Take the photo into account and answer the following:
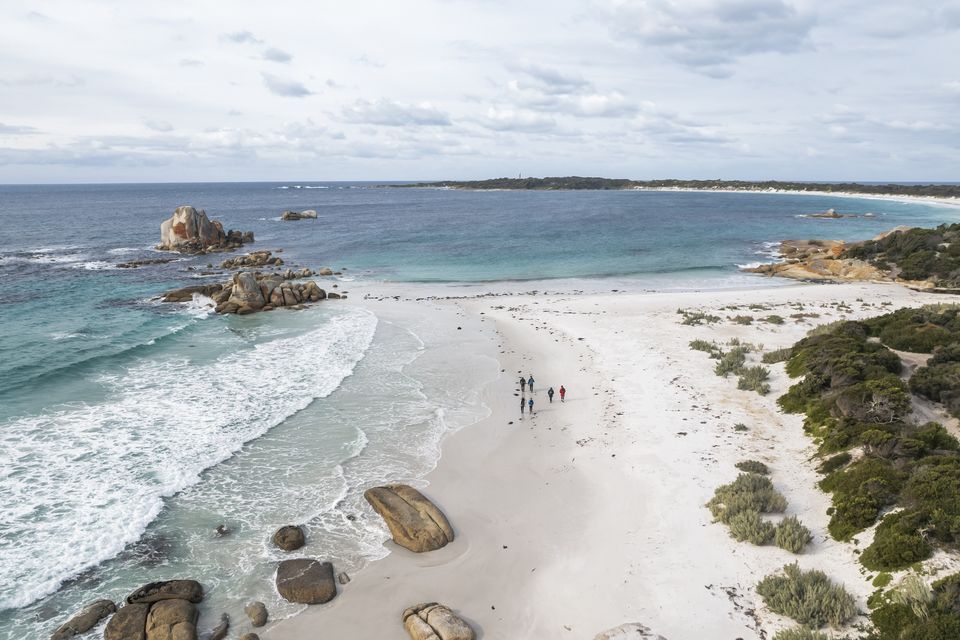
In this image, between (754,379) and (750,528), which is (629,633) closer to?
(750,528)

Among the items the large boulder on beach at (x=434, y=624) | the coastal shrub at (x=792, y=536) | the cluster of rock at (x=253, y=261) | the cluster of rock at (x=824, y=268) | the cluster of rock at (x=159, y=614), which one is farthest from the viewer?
the cluster of rock at (x=253, y=261)

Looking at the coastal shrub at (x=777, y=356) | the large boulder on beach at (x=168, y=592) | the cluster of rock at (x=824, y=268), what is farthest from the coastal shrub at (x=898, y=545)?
the cluster of rock at (x=824, y=268)

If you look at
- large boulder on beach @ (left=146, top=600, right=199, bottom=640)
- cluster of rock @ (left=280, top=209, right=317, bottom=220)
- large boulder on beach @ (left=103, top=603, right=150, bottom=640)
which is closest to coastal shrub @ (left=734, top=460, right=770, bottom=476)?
large boulder on beach @ (left=146, top=600, right=199, bottom=640)

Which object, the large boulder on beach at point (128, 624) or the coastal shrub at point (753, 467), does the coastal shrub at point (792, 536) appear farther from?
the large boulder on beach at point (128, 624)

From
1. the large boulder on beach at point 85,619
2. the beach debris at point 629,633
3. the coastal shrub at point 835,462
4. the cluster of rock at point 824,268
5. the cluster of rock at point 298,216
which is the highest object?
Answer: the cluster of rock at point 298,216

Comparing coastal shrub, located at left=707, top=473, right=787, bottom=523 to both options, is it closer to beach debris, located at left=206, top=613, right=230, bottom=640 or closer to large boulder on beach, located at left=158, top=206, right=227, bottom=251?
beach debris, located at left=206, top=613, right=230, bottom=640

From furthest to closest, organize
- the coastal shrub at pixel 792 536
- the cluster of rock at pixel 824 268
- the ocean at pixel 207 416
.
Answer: the cluster of rock at pixel 824 268 → the ocean at pixel 207 416 → the coastal shrub at pixel 792 536

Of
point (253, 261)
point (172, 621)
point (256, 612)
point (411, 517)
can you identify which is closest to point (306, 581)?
point (256, 612)
